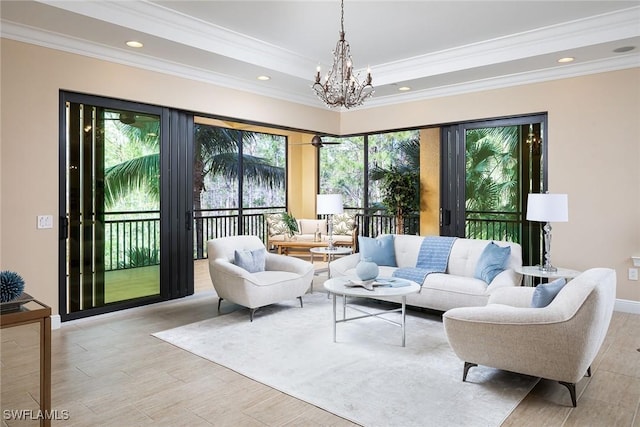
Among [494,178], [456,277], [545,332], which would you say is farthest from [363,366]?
[494,178]

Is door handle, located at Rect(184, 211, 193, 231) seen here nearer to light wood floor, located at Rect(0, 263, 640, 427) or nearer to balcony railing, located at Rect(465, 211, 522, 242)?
light wood floor, located at Rect(0, 263, 640, 427)

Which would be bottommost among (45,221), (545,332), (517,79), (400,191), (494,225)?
(545,332)

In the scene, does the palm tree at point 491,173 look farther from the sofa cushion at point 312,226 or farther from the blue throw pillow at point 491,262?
the sofa cushion at point 312,226

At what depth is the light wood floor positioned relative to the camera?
2.53 m

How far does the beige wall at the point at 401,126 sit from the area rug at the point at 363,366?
1.74 metres

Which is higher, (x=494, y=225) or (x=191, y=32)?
(x=191, y=32)

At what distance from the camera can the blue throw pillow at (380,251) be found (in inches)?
206

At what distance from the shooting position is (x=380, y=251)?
17.2 ft

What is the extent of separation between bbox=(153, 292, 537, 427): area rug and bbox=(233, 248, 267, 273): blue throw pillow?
51 cm

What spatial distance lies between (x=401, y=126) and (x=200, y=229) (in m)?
4.56

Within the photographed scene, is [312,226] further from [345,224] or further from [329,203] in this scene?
[329,203]

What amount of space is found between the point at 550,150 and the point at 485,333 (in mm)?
3437

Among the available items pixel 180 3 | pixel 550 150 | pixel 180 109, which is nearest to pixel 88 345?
pixel 180 109

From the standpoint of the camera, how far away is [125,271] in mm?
4906
